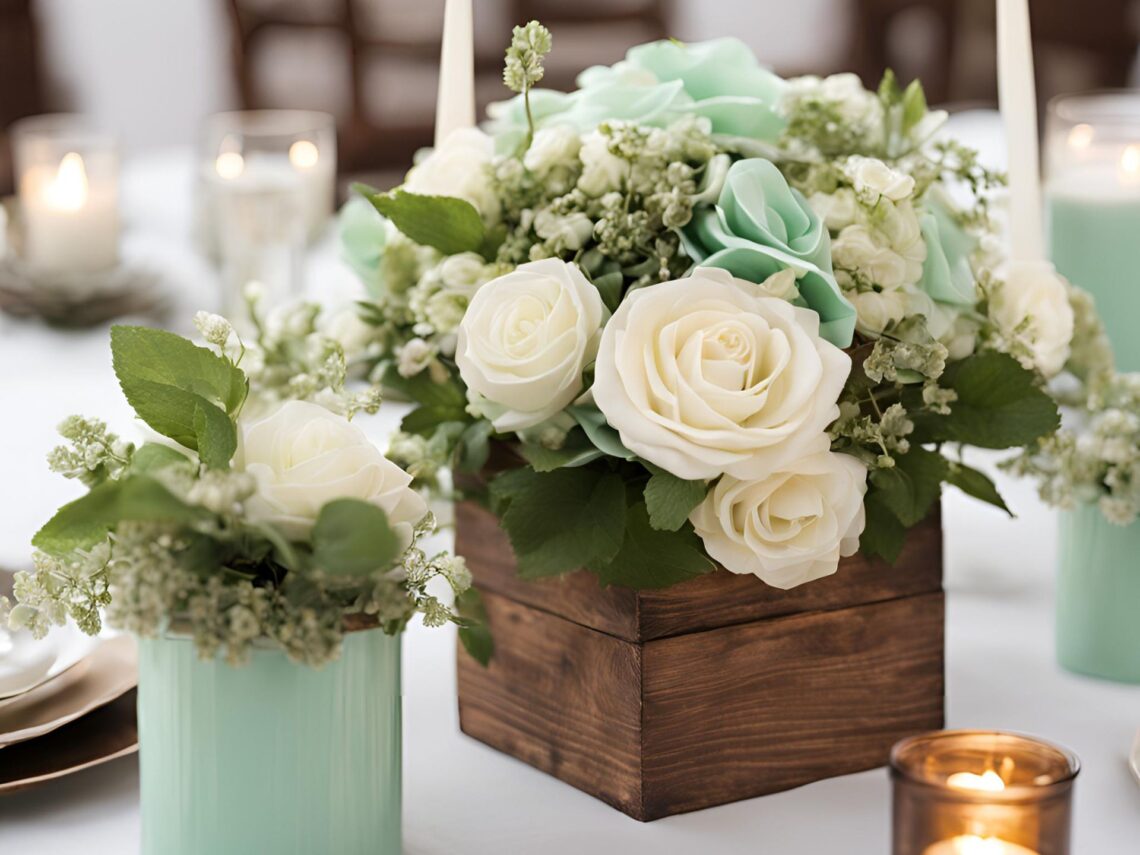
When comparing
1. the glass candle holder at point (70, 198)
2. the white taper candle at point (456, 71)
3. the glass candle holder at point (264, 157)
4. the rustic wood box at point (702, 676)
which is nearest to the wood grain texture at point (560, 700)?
the rustic wood box at point (702, 676)

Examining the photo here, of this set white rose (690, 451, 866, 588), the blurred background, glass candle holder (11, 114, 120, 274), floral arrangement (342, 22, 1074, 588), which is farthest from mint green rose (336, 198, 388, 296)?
the blurred background

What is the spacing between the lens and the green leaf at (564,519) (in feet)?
2.26

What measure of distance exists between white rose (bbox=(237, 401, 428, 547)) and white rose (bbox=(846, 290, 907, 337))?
0.24 m

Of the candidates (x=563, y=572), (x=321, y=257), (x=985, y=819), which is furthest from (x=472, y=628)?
(x=321, y=257)

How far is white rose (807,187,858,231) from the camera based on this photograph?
761 mm

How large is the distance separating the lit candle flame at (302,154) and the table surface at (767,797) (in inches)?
24.2

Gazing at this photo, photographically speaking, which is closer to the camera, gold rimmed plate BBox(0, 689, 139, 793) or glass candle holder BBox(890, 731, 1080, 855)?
glass candle holder BBox(890, 731, 1080, 855)

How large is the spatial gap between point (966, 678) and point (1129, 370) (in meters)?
0.30

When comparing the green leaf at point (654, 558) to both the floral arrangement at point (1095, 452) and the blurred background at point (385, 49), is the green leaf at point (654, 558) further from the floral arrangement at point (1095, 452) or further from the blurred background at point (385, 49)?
the blurred background at point (385, 49)

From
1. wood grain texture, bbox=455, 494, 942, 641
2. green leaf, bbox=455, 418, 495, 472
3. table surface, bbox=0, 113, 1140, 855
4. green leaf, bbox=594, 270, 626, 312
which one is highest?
green leaf, bbox=594, 270, 626, 312

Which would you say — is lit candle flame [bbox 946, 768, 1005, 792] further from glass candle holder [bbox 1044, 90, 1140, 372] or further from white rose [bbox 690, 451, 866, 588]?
glass candle holder [bbox 1044, 90, 1140, 372]

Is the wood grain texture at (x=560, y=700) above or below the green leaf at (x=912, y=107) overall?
below

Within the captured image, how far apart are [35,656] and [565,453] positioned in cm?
30

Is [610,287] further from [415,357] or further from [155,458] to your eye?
[155,458]
